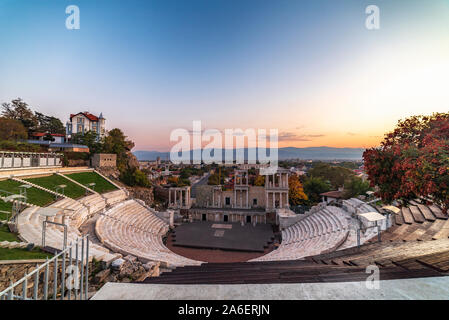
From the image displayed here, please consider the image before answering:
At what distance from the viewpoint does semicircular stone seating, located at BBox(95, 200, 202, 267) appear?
468 inches

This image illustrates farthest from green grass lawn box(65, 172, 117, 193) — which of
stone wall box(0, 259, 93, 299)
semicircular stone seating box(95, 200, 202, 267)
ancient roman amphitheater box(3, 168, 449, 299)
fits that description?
stone wall box(0, 259, 93, 299)

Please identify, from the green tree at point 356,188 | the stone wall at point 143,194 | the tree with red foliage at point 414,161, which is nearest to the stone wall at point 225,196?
the stone wall at point 143,194

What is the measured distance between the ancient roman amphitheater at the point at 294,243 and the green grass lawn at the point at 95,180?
3.23ft

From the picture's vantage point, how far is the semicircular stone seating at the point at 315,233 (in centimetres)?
1294

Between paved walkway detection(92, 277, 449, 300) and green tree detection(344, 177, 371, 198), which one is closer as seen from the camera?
paved walkway detection(92, 277, 449, 300)

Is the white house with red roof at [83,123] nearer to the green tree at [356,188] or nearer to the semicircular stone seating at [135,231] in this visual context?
the semicircular stone seating at [135,231]

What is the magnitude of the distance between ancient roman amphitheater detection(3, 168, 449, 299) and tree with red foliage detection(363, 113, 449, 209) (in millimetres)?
1646

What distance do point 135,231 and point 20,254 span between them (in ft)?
35.4

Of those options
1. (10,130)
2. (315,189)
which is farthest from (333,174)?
(10,130)

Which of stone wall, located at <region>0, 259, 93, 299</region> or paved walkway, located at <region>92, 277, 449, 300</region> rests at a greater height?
paved walkway, located at <region>92, 277, 449, 300</region>

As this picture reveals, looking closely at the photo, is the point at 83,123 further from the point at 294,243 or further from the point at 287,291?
the point at 287,291

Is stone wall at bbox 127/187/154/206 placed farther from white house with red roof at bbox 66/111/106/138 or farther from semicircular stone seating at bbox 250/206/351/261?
white house with red roof at bbox 66/111/106/138

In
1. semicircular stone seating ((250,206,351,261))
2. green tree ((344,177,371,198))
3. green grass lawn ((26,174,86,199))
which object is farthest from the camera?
green tree ((344,177,371,198))
